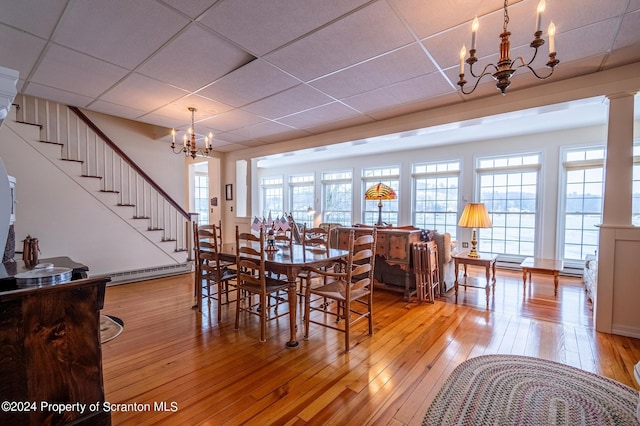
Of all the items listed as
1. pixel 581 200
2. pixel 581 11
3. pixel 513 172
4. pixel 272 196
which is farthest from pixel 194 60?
pixel 272 196

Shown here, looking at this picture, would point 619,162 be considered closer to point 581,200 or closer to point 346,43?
point 346,43

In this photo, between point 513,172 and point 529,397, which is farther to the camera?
point 513,172

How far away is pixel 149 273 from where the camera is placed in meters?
4.95

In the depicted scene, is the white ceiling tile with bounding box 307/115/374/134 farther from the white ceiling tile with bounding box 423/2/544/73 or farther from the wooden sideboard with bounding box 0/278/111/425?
the wooden sideboard with bounding box 0/278/111/425

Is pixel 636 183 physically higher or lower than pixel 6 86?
lower

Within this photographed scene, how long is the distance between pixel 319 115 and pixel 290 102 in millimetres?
619

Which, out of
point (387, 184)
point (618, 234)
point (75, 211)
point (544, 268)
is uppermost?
point (387, 184)

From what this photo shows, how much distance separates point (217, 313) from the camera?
10.7 ft

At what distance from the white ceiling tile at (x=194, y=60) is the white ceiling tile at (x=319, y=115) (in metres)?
1.36

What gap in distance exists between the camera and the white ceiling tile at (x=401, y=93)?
118 inches

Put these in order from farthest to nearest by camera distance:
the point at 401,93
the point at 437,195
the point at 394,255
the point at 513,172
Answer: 1. the point at 437,195
2. the point at 513,172
3. the point at 394,255
4. the point at 401,93

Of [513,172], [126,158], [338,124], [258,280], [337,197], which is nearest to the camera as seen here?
[258,280]

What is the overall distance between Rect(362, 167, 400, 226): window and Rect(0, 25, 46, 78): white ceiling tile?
21.3ft

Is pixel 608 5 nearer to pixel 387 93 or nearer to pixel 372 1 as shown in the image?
pixel 372 1
